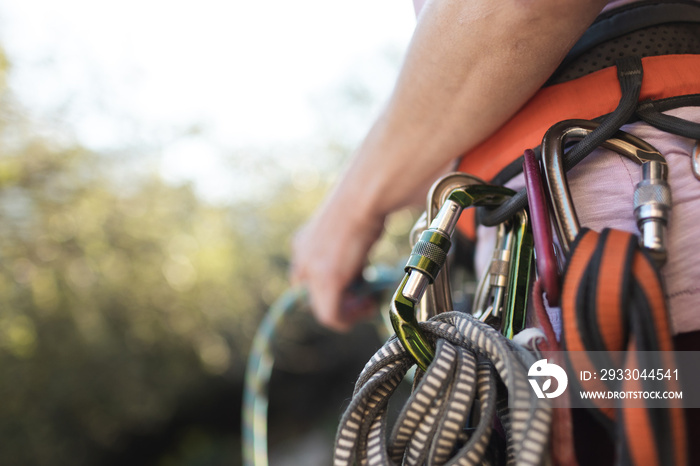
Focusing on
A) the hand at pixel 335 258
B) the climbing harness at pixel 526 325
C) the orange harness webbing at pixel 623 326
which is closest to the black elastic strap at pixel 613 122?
the climbing harness at pixel 526 325

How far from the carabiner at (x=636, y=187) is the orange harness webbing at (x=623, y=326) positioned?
0.04 m

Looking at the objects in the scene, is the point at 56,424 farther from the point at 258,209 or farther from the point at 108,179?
the point at 258,209

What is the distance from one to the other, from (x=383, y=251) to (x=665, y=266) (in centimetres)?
372

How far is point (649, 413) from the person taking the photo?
0.31 meters

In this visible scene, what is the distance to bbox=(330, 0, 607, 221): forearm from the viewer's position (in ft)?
1.42

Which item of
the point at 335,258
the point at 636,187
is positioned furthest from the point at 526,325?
the point at 335,258

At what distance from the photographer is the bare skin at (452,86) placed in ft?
1.43

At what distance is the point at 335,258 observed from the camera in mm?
843

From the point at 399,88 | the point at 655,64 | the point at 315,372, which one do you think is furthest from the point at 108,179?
the point at 655,64

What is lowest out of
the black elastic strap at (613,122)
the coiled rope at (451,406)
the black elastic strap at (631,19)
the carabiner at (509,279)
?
the coiled rope at (451,406)

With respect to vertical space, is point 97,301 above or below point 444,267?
above

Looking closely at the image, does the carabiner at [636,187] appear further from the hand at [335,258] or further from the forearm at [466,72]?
the hand at [335,258]

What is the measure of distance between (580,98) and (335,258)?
0.48 meters

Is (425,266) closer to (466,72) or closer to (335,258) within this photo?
(466,72)
